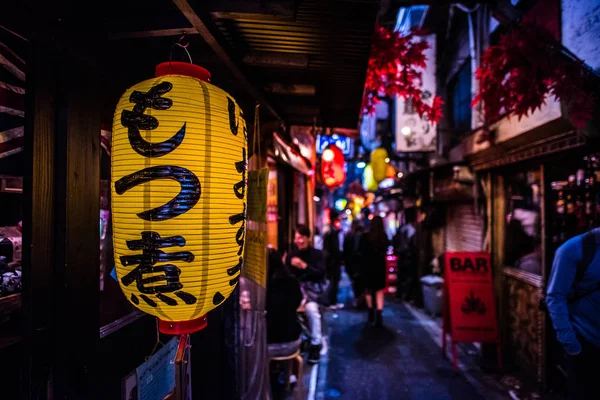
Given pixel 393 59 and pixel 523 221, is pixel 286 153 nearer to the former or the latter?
pixel 393 59

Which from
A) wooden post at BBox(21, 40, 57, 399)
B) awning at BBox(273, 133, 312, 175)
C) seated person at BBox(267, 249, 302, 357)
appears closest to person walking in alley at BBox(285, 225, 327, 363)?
awning at BBox(273, 133, 312, 175)

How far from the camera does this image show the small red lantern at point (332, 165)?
31.4ft

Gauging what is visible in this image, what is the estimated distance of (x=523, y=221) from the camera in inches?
310

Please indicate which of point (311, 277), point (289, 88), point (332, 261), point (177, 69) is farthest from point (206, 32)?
point (332, 261)

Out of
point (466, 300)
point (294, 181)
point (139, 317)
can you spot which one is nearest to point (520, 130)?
point (466, 300)

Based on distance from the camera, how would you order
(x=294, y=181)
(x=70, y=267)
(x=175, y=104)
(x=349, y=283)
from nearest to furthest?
1. (x=175, y=104)
2. (x=70, y=267)
3. (x=294, y=181)
4. (x=349, y=283)

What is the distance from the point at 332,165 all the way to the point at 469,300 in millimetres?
4626

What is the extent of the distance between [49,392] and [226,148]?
2.01 metres

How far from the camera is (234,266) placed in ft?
8.86

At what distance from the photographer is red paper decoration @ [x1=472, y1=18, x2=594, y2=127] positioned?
199 inches

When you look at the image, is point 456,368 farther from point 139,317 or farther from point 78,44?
point 78,44

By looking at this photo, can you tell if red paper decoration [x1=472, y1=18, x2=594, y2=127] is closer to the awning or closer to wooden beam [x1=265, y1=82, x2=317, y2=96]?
wooden beam [x1=265, y1=82, x2=317, y2=96]

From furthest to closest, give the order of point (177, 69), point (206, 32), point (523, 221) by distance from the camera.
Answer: point (523, 221) < point (206, 32) < point (177, 69)

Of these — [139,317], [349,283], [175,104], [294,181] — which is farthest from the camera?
[349,283]
